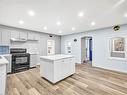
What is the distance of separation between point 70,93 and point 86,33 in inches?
177

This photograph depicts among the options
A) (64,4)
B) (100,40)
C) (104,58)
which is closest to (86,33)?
(100,40)

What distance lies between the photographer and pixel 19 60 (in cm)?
418

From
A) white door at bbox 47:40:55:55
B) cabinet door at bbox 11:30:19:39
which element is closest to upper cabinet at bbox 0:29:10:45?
cabinet door at bbox 11:30:19:39

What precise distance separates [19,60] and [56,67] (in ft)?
8.38

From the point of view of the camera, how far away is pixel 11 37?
13.8ft

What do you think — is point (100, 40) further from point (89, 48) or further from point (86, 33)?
point (89, 48)

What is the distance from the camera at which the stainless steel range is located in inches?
157

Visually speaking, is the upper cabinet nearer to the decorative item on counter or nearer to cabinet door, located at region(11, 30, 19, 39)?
cabinet door, located at region(11, 30, 19, 39)

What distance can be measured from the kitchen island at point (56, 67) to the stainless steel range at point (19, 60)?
176cm

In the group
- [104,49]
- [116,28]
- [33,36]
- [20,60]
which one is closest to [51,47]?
[33,36]

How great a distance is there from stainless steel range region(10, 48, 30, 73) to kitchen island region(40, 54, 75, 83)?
1.76 metres

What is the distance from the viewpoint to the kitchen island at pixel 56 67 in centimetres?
270

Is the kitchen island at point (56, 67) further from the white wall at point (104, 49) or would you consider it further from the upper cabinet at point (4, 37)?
the white wall at point (104, 49)

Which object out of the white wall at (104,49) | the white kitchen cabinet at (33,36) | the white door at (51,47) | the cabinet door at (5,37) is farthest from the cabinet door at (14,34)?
the white wall at (104,49)
